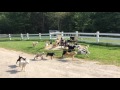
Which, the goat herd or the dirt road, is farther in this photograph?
the goat herd

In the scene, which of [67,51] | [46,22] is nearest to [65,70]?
[67,51]

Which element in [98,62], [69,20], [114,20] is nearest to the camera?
[98,62]

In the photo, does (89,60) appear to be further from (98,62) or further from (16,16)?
(16,16)

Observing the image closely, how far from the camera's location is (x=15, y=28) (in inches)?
2295

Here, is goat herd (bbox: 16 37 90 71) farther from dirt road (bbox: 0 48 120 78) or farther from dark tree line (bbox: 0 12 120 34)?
dark tree line (bbox: 0 12 120 34)

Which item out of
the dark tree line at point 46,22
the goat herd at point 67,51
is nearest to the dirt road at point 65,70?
the goat herd at point 67,51

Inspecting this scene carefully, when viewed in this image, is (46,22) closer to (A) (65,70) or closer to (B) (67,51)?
(B) (67,51)

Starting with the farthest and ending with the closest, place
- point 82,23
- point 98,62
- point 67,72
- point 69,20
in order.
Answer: point 69,20, point 82,23, point 98,62, point 67,72

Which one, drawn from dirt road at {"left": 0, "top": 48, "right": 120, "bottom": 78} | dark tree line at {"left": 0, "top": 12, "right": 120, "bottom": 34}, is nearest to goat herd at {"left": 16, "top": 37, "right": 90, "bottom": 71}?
dirt road at {"left": 0, "top": 48, "right": 120, "bottom": 78}

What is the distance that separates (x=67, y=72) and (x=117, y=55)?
4.80m

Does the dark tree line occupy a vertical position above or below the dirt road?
above

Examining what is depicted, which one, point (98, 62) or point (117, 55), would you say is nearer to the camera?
point (98, 62)

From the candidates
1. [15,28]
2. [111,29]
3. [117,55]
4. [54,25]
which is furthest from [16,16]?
[117,55]

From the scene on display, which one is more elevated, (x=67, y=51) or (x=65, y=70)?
(x=67, y=51)
